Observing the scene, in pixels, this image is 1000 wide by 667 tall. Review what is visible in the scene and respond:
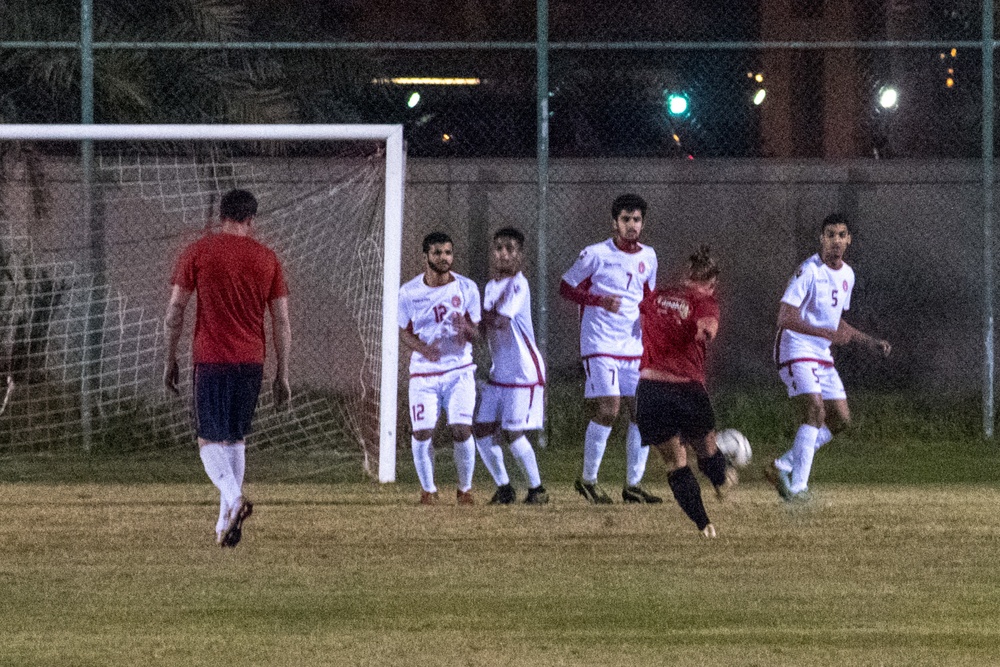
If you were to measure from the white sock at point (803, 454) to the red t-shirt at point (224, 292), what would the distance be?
10.4ft

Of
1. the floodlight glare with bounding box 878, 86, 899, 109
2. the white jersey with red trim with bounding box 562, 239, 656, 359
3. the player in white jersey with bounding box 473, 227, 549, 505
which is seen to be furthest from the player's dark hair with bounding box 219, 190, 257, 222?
the floodlight glare with bounding box 878, 86, 899, 109

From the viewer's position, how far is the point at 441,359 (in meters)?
10.3

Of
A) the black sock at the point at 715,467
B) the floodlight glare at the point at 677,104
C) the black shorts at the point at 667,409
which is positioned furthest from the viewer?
→ the floodlight glare at the point at 677,104

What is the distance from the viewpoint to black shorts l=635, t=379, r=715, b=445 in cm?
850

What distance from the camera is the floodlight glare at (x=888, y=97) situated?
17.2 m

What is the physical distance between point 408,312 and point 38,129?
2438 mm

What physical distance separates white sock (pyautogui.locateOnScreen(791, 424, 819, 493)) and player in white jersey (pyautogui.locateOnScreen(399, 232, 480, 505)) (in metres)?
1.80

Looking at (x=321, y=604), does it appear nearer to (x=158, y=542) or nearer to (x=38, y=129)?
(x=158, y=542)

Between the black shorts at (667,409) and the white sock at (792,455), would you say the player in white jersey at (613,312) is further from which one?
the black shorts at (667,409)

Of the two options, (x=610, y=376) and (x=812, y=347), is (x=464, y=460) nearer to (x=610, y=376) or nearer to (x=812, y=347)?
(x=610, y=376)

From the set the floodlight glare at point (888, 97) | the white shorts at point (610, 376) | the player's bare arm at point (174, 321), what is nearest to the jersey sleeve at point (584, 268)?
the white shorts at point (610, 376)

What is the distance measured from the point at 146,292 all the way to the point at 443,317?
3.59 m

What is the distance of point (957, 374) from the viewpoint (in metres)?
14.5

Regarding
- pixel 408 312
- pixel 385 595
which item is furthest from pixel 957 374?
pixel 385 595
